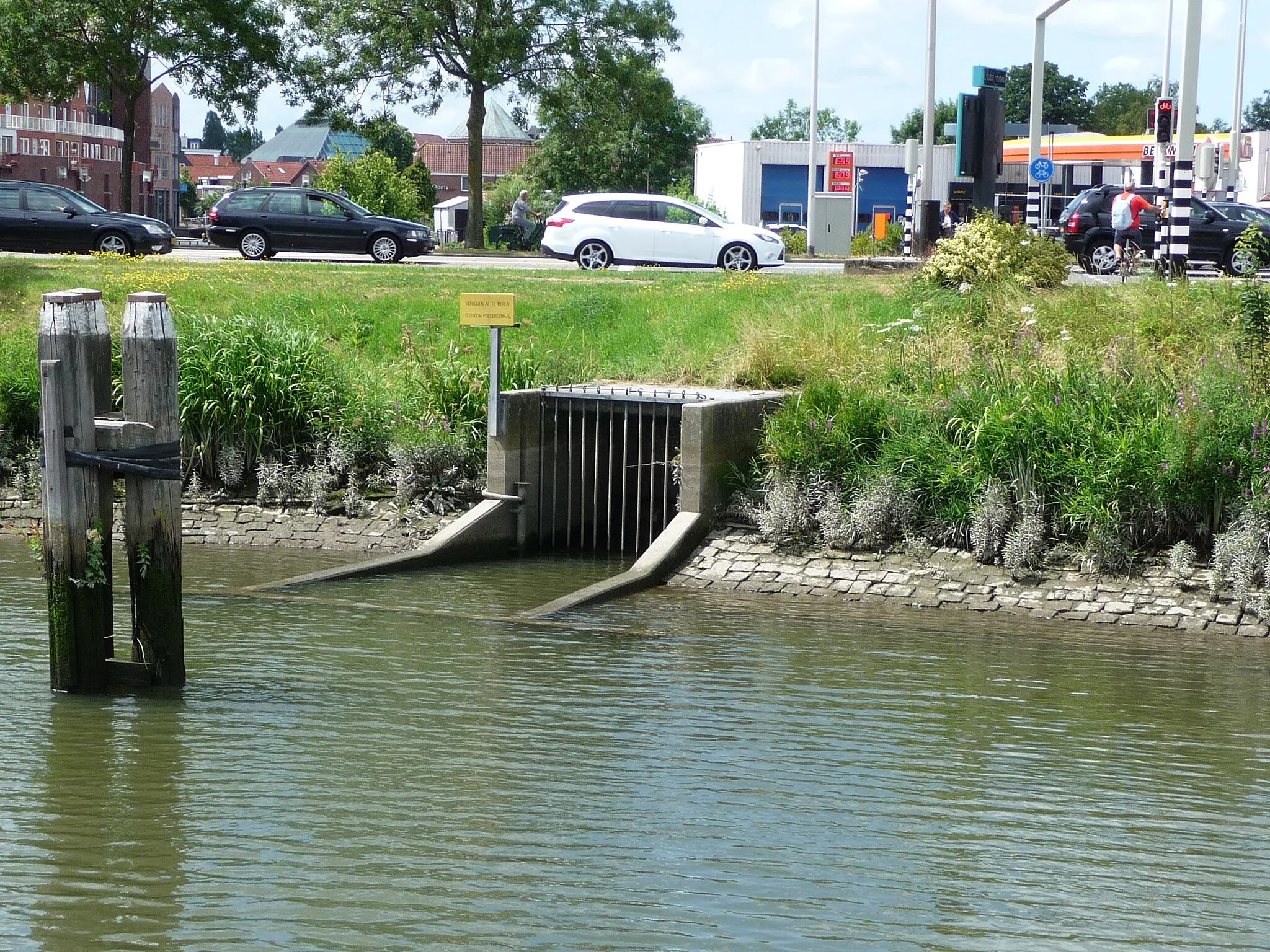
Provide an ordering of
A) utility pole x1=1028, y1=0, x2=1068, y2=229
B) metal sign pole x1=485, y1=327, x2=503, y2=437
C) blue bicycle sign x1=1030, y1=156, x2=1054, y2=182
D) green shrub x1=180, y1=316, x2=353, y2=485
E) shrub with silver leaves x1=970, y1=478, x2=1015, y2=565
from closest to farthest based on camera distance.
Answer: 1. shrub with silver leaves x1=970, y1=478, x2=1015, y2=565
2. metal sign pole x1=485, y1=327, x2=503, y2=437
3. green shrub x1=180, y1=316, x2=353, y2=485
4. utility pole x1=1028, y1=0, x2=1068, y2=229
5. blue bicycle sign x1=1030, y1=156, x2=1054, y2=182

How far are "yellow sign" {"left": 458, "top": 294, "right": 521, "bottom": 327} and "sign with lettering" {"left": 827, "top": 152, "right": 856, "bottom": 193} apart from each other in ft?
105

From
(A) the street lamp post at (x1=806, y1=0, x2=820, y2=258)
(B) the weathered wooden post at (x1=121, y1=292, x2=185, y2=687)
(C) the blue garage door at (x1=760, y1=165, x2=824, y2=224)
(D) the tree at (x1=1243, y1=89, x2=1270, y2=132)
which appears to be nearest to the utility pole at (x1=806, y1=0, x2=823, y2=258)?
(A) the street lamp post at (x1=806, y1=0, x2=820, y2=258)

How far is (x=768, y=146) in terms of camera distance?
64.4 m

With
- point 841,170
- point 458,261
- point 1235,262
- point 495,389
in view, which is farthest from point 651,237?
point 841,170

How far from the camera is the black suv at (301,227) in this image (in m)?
28.1

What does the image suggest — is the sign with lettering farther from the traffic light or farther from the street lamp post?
the traffic light

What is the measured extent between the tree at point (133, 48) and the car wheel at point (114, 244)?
40.8ft

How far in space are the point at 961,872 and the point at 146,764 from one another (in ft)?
12.1

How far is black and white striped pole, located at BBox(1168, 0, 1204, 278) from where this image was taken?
66.9ft

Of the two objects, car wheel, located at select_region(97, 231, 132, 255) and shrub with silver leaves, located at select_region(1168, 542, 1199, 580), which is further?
car wheel, located at select_region(97, 231, 132, 255)

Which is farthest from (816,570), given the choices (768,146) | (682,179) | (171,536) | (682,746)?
(682,179)

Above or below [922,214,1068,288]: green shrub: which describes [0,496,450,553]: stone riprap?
below

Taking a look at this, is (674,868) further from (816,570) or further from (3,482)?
(3,482)

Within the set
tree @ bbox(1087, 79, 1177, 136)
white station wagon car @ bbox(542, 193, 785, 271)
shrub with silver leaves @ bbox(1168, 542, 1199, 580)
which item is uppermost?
tree @ bbox(1087, 79, 1177, 136)
